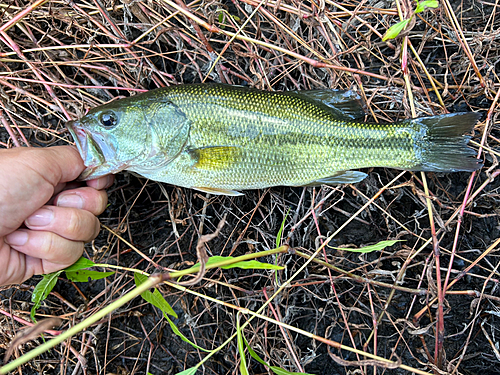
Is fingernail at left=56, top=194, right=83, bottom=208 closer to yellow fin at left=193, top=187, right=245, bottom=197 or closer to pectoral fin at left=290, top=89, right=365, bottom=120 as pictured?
yellow fin at left=193, top=187, right=245, bottom=197

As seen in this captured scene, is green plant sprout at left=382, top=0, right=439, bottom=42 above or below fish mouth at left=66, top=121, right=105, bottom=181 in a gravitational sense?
above

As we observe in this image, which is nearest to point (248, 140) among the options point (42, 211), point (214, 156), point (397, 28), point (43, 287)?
point (214, 156)

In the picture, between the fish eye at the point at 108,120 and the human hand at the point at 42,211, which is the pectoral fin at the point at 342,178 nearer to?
the fish eye at the point at 108,120

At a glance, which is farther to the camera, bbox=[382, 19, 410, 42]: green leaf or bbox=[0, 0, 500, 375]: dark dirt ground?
bbox=[0, 0, 500, 375]: dark dirt ground

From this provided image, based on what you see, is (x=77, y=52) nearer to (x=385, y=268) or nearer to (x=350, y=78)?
(x=350, y=78)

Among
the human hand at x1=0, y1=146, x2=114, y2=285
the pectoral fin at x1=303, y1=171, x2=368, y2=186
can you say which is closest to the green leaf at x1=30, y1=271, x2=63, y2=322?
the human hand at x1=0, y1=146, x2=114, y2=285

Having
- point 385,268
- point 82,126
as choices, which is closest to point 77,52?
point 82,126

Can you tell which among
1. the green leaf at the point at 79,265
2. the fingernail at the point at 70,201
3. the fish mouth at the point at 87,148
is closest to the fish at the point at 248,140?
the fish mouth at the point at 87,148
